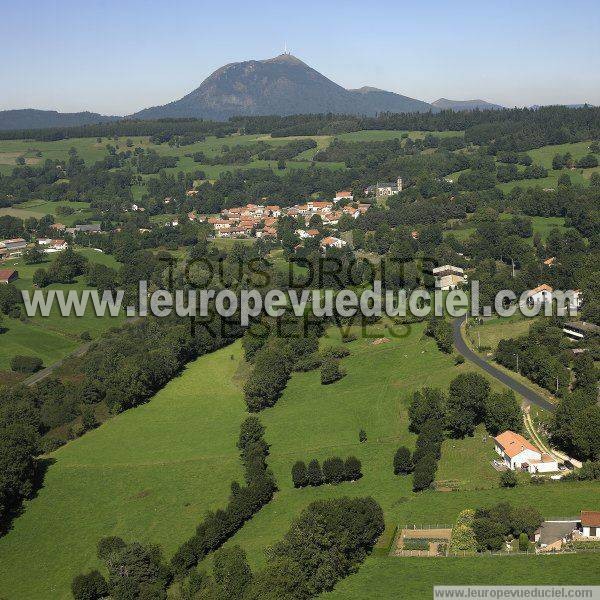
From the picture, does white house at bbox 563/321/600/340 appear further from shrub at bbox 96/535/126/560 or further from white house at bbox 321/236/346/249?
white house at bbox 321/236/346/249

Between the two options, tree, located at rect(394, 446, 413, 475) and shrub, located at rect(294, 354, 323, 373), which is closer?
tree, located at rect(394, 446, 413, 475)

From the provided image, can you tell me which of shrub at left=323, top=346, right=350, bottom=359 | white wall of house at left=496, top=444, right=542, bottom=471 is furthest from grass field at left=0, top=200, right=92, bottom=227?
white wall of house at left=496, top=444, right=542, bottom=471

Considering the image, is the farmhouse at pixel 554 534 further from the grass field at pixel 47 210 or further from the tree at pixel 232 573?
the grass field at pixel 47 210

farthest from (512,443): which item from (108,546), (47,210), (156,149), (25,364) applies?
(156,149)

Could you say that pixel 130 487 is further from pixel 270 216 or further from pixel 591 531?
pixel 270 216

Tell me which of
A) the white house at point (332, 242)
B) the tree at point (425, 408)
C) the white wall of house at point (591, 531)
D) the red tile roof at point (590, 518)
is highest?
the white house at point (332, 242)

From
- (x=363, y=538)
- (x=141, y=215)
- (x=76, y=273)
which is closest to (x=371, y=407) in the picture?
(x=363, y=538)

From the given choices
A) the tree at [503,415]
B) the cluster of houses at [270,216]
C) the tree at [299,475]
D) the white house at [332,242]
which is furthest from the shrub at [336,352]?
the cluster of houses at [270,216]
